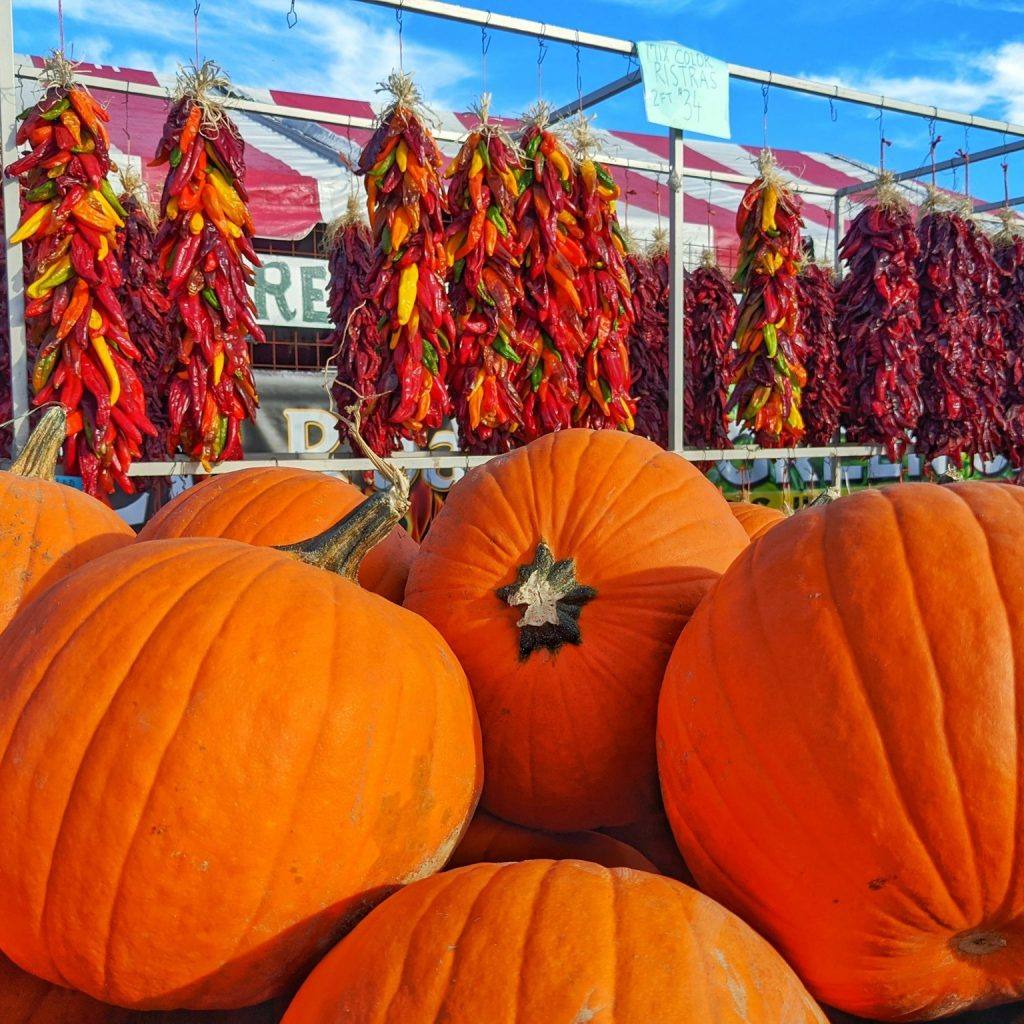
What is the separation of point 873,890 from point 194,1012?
3.36 feet

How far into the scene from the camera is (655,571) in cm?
162

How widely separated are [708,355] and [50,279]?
498 cm

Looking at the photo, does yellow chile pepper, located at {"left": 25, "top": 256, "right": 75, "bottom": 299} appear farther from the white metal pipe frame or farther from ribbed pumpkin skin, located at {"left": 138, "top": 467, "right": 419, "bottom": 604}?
ribbed pumpkin skin, located at {"left": 138, "top": 467, "right": 419, "bottom": 604}

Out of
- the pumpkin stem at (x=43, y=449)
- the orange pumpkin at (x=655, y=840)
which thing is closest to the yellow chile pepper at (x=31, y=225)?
the pumpkin stem at (x=43, y=449)

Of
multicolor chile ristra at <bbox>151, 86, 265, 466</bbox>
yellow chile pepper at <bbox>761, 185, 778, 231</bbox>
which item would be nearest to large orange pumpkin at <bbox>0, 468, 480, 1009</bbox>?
multicolor chile ristra at <bbox>151, 86, 265, 466</bbox>

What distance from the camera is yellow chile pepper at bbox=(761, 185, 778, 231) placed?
19.4 ft

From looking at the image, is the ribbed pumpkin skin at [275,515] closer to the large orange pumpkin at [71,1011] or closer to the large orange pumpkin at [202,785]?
the large orange pumpkin at [202,785]

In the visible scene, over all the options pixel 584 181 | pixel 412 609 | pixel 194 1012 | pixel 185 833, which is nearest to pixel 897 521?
pixel 412 609

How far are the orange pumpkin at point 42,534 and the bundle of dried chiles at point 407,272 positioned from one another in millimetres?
2705

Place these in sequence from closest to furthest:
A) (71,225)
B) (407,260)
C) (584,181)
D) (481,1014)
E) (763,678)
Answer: (481,1014), (763,678), (71,225), (407,260), (584,181)

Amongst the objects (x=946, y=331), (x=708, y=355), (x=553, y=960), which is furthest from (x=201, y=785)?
(x=946, y=331)

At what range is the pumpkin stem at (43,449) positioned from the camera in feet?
7.19

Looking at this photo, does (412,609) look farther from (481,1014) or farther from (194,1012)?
(481,1014)

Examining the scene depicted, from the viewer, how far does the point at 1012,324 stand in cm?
791
